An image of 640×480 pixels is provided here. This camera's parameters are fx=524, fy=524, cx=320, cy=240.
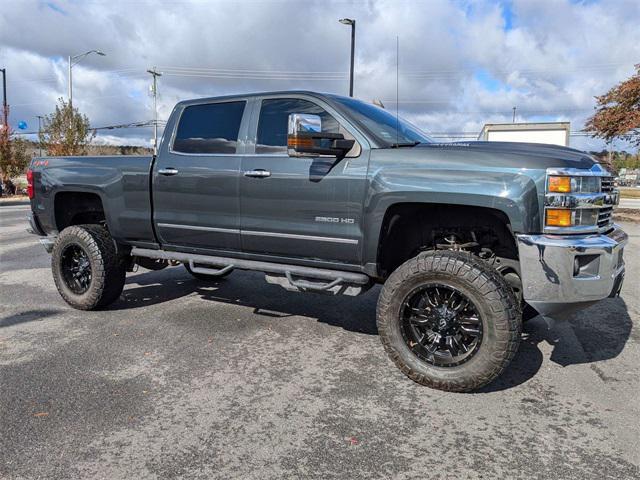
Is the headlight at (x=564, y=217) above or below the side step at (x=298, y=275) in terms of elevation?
above

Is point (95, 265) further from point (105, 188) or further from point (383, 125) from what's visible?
point (383, 125)

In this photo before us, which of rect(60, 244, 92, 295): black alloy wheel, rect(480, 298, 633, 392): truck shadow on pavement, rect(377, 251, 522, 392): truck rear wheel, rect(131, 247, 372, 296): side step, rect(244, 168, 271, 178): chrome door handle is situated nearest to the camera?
rect(377, 251, 522, 392): truck rear wheel

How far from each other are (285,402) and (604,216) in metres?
2.54

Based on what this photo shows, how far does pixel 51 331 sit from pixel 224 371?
196cm

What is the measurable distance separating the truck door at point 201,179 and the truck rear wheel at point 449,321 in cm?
164

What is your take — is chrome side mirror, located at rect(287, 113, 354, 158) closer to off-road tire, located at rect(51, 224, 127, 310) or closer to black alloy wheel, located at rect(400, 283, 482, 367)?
black alloy wheel, located at rect(400, 283, 482, 367)

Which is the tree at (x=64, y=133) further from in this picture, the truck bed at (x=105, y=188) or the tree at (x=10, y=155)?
the truck bed at (x=105, y=188)

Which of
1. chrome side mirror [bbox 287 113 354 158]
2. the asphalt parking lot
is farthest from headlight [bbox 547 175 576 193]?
chrome side mirror [bbox 287 113 354 158]

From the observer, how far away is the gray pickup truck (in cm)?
333

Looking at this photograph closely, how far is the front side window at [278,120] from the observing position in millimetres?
4309

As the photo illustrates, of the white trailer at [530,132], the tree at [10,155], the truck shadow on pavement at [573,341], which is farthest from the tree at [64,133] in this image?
the truck shadow on pavement at [573,341]

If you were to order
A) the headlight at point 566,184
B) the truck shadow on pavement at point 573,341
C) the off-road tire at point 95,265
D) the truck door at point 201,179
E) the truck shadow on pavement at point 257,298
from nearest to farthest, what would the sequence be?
the headlight at point 566,184, the truck shadow on pavement at point 573,341, the truck door at point 201,179, the off-road tire at point 95,265, the truck shadow on pavement at point 257,298

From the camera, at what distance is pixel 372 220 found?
3832 millimetres

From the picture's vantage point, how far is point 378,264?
3982 mm
